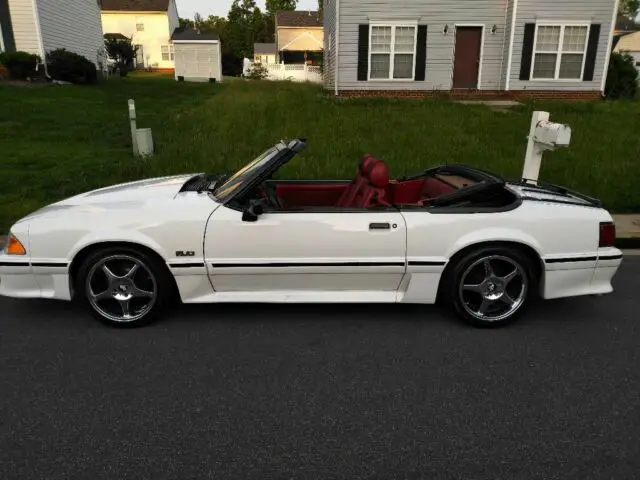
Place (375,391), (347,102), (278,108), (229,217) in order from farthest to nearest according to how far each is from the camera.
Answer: (347,102), (278,108), (229,217), (375,391)

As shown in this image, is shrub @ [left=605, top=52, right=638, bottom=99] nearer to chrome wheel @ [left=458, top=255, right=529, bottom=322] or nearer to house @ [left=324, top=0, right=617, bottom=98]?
house @ [left=324, top=0, right=617, bottom=98]

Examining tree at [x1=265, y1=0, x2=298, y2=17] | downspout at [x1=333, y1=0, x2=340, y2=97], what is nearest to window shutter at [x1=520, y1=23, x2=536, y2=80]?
downspout at [x1=333, y1=0, x2=340, y2=97]

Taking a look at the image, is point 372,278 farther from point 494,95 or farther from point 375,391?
point 494,95

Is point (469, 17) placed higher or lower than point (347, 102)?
higher

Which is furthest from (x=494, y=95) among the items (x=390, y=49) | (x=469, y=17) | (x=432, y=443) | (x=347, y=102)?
(x=432, y=443)

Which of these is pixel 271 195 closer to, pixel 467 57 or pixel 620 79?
pixel 467 57

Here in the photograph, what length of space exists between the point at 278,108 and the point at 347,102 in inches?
91.5

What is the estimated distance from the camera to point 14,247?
150 inches

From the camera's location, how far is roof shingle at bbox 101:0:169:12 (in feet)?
158

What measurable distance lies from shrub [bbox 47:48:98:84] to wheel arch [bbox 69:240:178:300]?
19949 millimetres

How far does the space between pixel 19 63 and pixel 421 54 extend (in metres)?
14.5

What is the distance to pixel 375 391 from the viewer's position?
3121 mm

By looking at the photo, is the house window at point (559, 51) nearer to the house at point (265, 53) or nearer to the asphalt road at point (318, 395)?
the asphalt road at point (318, 395)

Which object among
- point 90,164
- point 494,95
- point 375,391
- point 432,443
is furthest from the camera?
point 494,95
